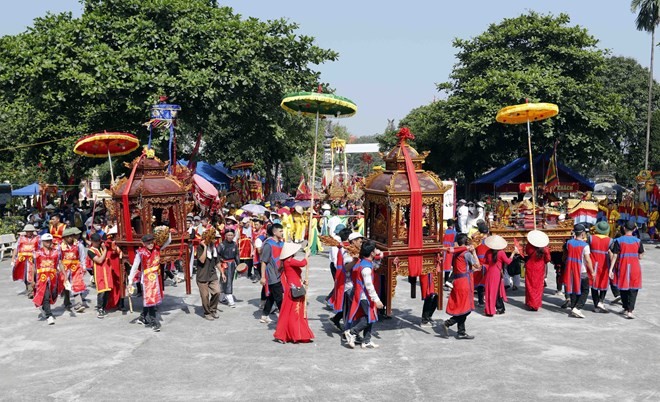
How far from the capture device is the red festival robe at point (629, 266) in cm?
1047

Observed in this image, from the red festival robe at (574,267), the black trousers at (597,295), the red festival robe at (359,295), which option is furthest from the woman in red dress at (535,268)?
the red festival robe at (359,295)

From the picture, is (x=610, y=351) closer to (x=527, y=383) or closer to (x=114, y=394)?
(x=527, y=383)

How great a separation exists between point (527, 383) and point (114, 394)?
4.94m

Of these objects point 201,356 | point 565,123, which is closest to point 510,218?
point 201,356

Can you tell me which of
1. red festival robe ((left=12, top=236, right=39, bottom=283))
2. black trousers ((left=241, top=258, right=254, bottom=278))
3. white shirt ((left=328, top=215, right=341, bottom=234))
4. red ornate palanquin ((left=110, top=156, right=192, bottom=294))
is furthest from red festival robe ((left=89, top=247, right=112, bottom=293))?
white shirt ((left=328, top=215, right=341, bottom=234))

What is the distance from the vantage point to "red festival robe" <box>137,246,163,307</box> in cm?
970

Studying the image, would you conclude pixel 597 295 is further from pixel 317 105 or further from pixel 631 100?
pixel 631 100

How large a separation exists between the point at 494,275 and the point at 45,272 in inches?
312

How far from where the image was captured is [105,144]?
570 inches

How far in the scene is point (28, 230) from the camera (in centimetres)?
1212

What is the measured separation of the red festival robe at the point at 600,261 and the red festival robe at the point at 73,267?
9413mm

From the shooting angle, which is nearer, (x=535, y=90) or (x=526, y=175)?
(x=535, y=90)

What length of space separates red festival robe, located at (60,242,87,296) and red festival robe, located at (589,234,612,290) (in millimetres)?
9413

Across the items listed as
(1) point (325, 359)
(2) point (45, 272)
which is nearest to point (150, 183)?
(2) point (45, 272)
